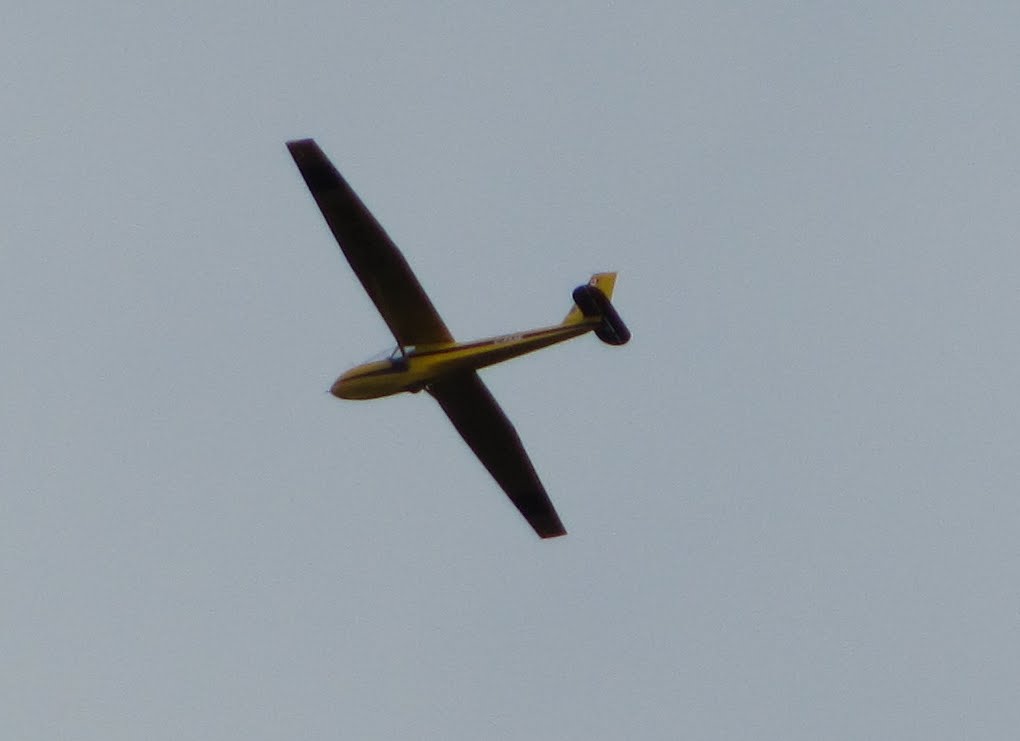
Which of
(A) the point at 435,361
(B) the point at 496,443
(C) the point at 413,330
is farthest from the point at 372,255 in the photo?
(B) the point at 496,443

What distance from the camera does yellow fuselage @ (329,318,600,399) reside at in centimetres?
3178

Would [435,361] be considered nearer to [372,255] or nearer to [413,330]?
[413,330]

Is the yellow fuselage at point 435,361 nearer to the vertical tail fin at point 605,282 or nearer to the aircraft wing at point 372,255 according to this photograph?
the aircraft wing at point 372,255

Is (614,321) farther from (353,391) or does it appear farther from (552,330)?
(353,391)

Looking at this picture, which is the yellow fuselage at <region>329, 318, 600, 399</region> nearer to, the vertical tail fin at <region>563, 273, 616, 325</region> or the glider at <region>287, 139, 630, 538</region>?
the glider at <region>287, 139, 630, 538</region>

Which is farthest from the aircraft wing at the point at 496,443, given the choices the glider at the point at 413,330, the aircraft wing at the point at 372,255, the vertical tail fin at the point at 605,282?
the vertical tail fin at the point at 605,282

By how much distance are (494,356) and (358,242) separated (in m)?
3.47

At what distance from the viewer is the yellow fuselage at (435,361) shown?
31.8m

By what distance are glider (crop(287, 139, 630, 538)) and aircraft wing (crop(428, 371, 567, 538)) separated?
0.07 ft

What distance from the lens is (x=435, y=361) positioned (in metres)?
33.0

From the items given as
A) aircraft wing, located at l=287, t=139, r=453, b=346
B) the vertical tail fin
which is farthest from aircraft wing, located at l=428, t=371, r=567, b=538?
the vertical tail fin

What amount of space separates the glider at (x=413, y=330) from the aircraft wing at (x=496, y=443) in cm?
2

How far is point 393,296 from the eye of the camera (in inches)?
1292

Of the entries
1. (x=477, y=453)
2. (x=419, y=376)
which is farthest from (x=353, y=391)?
(x=477, y=453)
